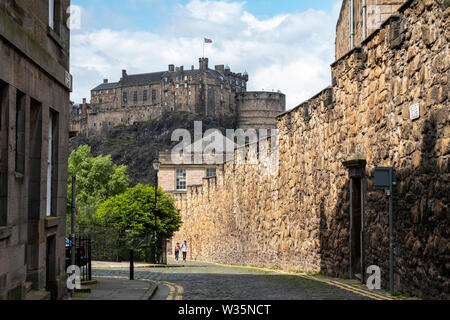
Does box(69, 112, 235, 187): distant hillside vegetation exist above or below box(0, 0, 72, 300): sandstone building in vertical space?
above

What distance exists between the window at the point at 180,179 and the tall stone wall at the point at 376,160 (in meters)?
30.8

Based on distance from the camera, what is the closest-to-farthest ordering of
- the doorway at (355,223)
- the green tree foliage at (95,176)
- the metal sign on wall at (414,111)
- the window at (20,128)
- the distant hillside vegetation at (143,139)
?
1. the window at (20,128)
2. the metal sign on wall at (414,111)
3. the doorway at (355,223)
4. the green tree foliage at (95,176)
5. the distant hillside vegetation at (143,139)

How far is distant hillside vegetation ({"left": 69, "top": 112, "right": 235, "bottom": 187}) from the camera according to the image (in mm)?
113500

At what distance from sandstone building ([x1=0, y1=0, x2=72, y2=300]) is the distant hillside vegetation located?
99020mm

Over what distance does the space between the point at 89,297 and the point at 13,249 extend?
345 centimetres

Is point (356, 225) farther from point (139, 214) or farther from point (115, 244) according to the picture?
point (139, 214)

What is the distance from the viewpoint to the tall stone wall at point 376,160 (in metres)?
9.27

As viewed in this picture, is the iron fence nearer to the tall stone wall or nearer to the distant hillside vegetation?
the tall stone wall

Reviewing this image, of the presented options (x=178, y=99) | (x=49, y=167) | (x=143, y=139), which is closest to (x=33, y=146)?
(x=49, y=167)

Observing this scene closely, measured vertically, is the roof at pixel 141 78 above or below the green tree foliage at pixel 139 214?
above

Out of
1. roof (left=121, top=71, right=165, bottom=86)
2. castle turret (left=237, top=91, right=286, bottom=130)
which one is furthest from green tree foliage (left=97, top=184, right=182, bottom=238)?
roof (left=121, top=71, right=165, bottom=86)

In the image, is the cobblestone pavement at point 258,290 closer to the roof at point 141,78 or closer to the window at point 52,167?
the window at point 52,167

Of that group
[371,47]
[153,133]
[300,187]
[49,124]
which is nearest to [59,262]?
[49,124]

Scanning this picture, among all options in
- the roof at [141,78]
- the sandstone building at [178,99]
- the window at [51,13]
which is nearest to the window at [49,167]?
the window at [51,13]
